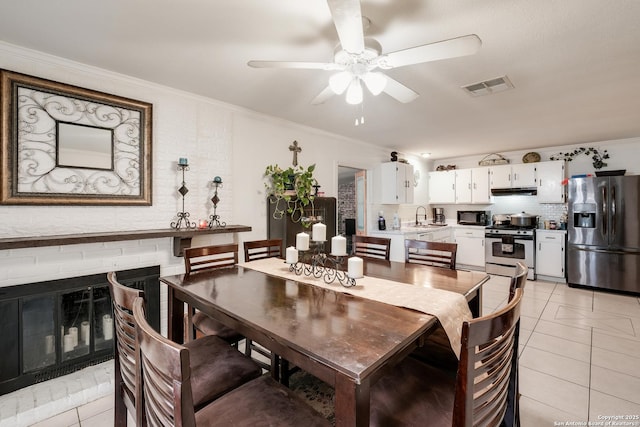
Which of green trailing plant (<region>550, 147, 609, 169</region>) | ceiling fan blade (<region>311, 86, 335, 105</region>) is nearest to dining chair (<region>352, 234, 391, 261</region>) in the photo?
ceiling fan blade (<region>311, 86, 335, 105</region>)

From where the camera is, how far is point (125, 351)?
49.9 inches

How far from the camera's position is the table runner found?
132cm

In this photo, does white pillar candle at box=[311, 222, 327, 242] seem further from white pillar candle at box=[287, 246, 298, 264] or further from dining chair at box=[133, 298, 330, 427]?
dining chair at box=[133, 298, 330, 427]

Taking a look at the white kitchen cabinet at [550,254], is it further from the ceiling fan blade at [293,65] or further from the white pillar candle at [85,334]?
the white pillar candle at [85,334]

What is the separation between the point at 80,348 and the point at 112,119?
1879 mm

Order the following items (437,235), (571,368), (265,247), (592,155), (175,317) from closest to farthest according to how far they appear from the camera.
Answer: (175,317) < (571,368) < (265,247) < (592,155) < (437,235)

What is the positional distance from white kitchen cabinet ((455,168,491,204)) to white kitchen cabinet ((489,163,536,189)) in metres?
0.15

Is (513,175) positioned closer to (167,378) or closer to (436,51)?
(436,51)

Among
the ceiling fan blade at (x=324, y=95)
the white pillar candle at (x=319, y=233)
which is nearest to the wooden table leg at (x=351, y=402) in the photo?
the white pillar candle at (x=319, y=233)

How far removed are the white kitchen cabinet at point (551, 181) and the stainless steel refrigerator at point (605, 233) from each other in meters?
0.57

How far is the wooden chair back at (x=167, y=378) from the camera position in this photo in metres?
0.77

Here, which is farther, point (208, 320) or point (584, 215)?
point (584, 215)

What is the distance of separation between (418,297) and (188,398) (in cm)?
115

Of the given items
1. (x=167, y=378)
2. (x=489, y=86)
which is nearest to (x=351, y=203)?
(x=489, y=86)
